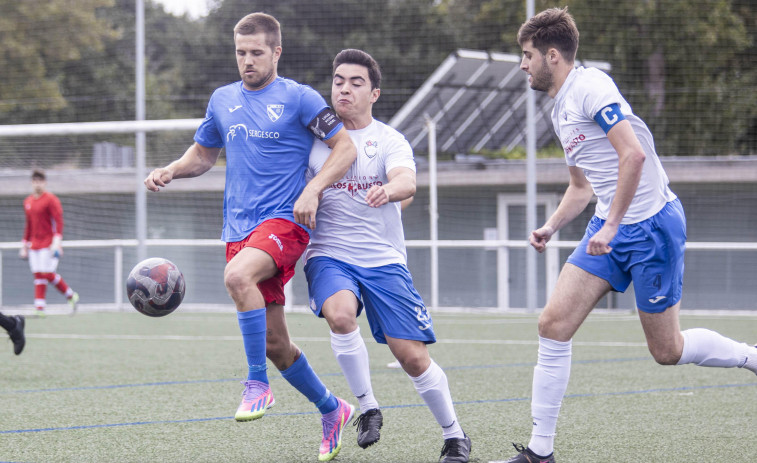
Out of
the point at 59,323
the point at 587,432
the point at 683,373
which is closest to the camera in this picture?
the point at 587,432

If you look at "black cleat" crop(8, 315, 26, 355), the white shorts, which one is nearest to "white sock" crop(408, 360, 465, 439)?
"black cleat" crop(8, 315, 26, 355)

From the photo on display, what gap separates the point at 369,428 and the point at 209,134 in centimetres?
172

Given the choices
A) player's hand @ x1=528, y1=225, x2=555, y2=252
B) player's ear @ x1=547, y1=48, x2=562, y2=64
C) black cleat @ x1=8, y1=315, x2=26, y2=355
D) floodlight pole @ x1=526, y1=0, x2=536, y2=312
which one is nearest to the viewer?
player's ear @ x1=547, y1=48, x2=562, y2=64

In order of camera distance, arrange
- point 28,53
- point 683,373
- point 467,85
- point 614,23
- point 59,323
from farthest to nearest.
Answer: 1. point 28,53
2. point 614,23
3. point 467,85
4. point 59,323
5. point 683,373

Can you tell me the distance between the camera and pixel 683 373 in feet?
25.3

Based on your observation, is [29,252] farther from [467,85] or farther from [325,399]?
[325,399]

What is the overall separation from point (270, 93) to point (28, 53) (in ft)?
68.2

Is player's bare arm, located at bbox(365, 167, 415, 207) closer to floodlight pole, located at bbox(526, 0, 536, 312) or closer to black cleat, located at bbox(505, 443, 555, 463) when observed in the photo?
black cleat, located at bbox(505, 443, 555, 463)

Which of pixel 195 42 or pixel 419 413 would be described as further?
pixel 195 42

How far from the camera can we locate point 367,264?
4.42m

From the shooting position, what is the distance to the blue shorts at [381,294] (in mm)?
4309

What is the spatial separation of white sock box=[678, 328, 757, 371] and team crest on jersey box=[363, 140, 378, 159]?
1.73 metres

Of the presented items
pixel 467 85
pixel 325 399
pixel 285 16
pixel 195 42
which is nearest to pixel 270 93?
pixel 325 399

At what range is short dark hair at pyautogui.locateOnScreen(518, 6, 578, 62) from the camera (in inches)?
165
